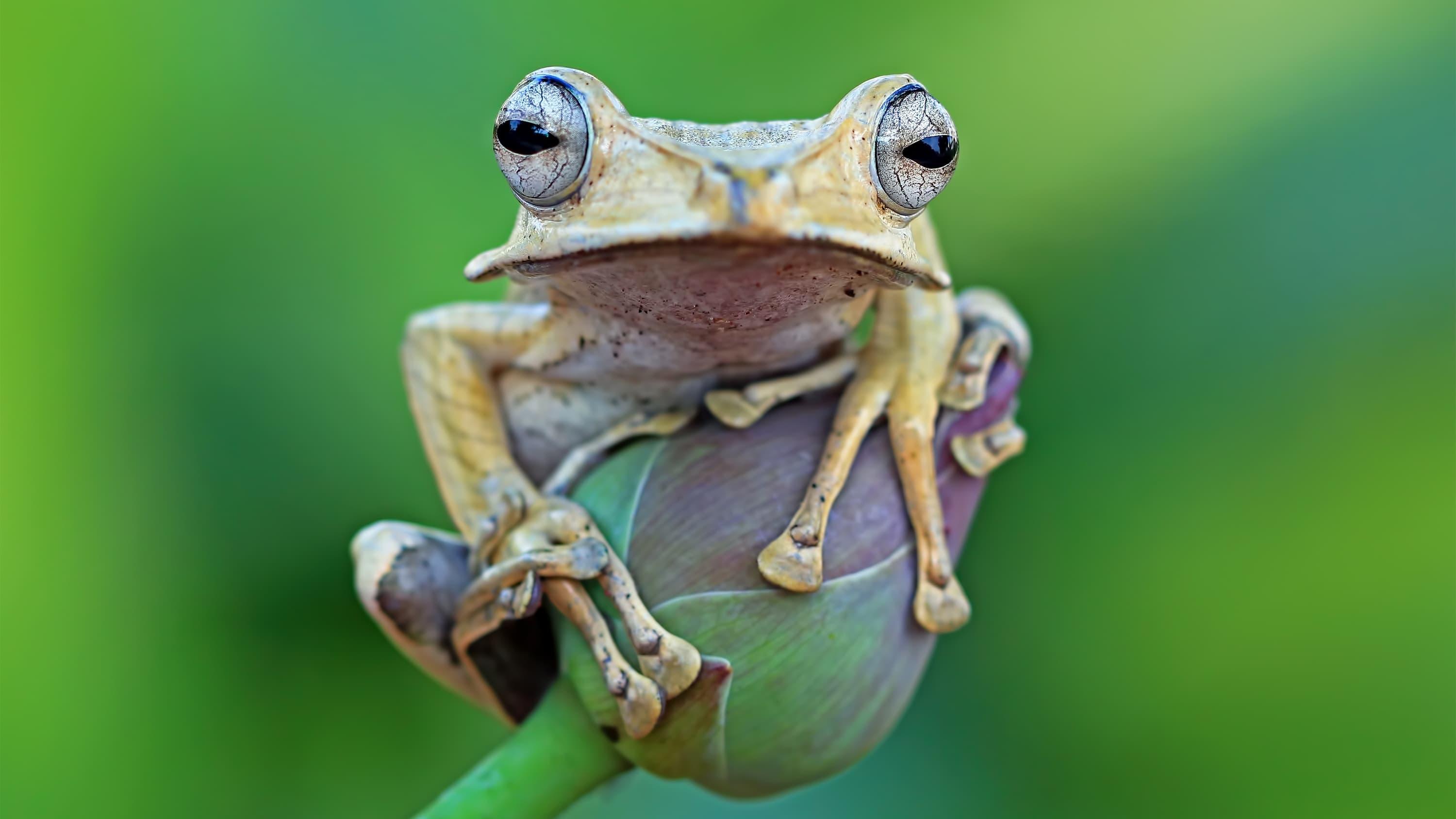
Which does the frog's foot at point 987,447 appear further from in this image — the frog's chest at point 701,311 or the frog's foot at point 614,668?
the frog's foot at point 614,668

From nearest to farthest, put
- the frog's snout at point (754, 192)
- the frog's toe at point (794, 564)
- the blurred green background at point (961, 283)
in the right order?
the frog's snout at point (754, 192)
the frog's toe at point (794, 564)
the blurred green background at point (961, 283)

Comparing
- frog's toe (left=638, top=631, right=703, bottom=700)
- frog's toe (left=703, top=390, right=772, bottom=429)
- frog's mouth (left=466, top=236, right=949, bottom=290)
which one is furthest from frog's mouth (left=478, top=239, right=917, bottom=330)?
frog's toe (left=638, top=631, right=703, bottom=700)

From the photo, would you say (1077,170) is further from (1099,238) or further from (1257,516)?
(1257,516)

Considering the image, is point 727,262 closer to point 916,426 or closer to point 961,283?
point 916,426

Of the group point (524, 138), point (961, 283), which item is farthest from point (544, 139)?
point (961, 283)

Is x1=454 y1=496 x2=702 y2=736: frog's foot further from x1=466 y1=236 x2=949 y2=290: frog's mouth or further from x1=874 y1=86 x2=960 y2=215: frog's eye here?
x1=874 y1=86 x2=960 y2=215: frog's eye

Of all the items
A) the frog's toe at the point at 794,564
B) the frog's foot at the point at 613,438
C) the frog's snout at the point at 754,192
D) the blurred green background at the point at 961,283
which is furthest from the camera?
the blurred green background at the point at 961,283

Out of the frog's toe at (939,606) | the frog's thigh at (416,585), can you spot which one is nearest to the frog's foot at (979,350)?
the frog's toe at (939,606)
